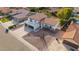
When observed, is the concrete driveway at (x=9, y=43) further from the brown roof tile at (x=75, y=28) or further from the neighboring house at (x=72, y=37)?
the brown roof tile at (x=75, y=28)

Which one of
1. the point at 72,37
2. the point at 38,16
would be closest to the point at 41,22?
the point at 38,16

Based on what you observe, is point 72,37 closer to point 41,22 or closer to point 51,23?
point 51,23

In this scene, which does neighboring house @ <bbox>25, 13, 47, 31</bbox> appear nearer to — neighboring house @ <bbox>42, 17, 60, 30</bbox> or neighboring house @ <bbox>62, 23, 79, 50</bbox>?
neighboring house @ <bbox>42, 17, 60, 30</bbox>

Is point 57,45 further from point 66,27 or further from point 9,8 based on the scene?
point 9,8

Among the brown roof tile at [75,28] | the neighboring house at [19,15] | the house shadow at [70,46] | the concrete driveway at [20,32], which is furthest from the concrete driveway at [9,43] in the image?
the brown roof tile at [75,28]
